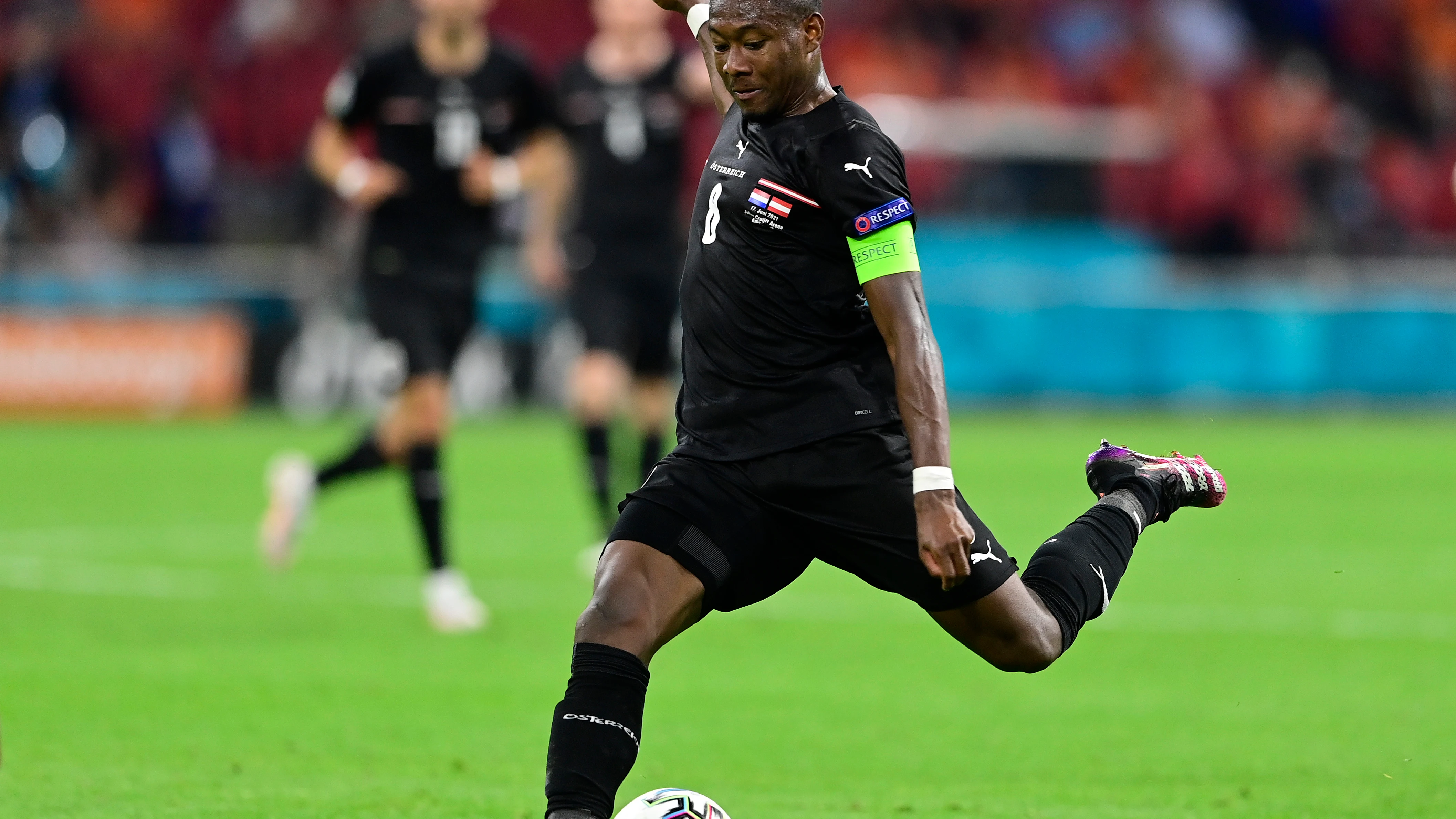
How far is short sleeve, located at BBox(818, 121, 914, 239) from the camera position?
491cm

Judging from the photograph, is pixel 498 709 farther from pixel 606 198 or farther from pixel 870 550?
pixel 606 198

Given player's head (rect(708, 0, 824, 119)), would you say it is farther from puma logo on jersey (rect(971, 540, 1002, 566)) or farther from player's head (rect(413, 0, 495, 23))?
player's head (rect(413, 0, 495, 23))

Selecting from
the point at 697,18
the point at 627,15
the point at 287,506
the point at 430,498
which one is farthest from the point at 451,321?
the point at 697,18

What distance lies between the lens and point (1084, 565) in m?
5.74

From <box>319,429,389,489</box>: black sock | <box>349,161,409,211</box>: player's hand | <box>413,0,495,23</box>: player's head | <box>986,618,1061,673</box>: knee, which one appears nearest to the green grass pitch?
<box>986,618,1061,673</box>: knee

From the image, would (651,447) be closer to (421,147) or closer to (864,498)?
(421,147)

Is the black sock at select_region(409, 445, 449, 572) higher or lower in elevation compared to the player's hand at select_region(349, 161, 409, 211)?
lower

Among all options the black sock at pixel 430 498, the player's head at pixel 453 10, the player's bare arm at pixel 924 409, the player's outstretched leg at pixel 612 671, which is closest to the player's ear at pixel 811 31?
the player's bare arm at pixel 924 409

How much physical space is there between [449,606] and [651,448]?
94.0 inches

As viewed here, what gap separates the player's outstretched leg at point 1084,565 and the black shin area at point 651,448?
5180 mm

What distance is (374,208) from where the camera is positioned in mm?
10016

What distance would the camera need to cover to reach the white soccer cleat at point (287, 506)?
10320 millimetres

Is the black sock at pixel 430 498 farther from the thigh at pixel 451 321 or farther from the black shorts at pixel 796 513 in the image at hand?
the black shorts at pixel 796 513

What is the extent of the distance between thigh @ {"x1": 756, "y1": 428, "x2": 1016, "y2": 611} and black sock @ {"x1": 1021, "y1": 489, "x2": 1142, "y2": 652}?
43 cm
